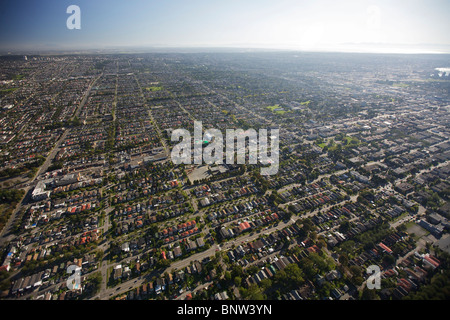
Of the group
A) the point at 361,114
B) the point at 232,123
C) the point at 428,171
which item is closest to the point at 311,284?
the point at 428,171

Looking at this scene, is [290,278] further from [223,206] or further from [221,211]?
[223,206]

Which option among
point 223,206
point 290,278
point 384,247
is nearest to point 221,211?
point 223,206

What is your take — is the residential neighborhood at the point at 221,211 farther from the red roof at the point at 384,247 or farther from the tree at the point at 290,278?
the red roof at the point at 384,247

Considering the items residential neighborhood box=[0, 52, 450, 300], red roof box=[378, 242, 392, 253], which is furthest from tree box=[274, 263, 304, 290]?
red roof box=[378, 242, 392, 253]

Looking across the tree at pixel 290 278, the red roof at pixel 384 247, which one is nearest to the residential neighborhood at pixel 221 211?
the tree at pixel 290 278

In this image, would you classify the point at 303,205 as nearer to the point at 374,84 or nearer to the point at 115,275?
the point at 115,275

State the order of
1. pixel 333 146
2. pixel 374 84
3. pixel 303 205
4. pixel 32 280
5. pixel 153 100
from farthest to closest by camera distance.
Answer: pixel 374 84 → pixel 153 100 → pixel 333 146 → pixel 303 205 → pixel 32 280

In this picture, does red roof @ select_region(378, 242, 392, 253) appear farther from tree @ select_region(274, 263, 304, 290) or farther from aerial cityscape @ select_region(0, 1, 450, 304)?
tree @ select_region(274, 263, 304, 290)

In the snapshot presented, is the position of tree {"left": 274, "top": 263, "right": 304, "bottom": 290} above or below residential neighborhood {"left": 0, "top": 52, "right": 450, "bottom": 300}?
below
